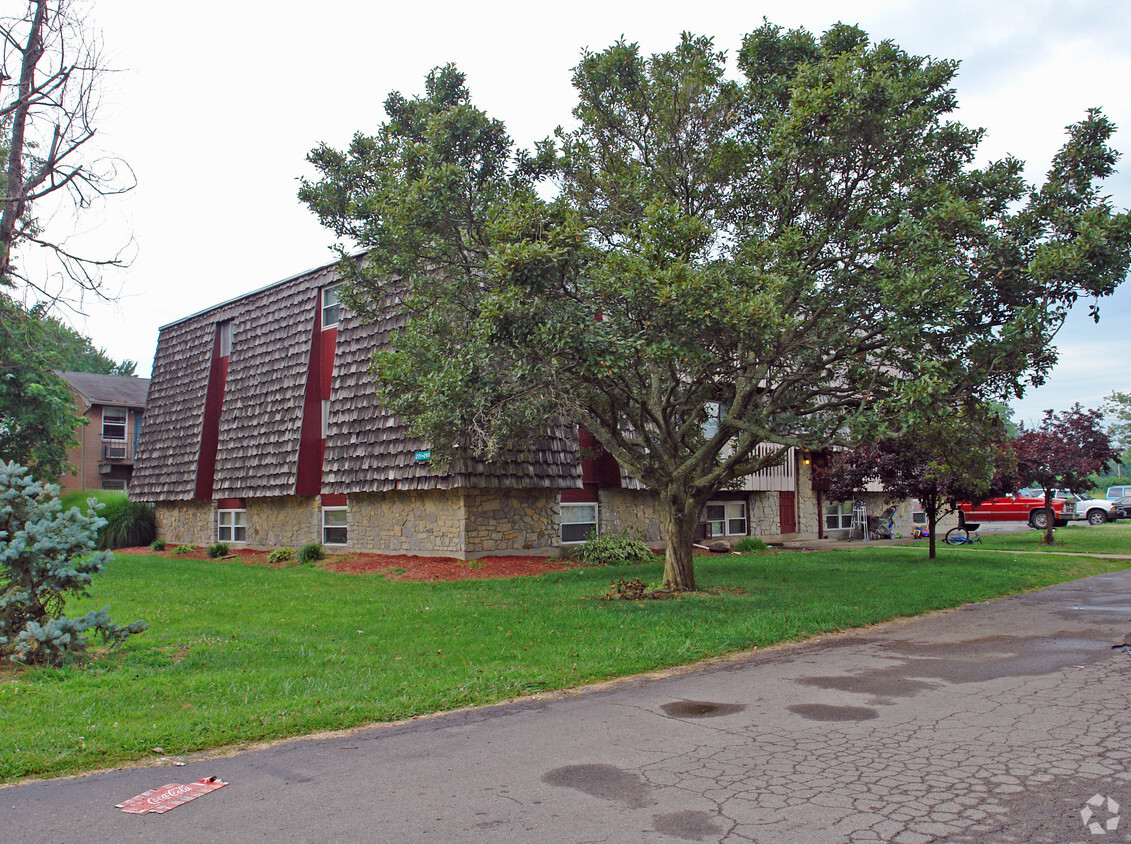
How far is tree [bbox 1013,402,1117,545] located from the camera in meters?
25.9

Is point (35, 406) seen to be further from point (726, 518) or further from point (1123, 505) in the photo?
point (1123, 505)

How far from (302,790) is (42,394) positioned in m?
19.9

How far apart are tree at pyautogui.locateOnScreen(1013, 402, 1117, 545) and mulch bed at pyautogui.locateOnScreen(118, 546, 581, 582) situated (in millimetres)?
16848

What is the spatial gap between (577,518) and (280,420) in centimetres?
872

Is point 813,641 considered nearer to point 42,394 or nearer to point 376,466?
point 376,466

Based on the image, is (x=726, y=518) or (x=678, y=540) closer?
(x=678, y=540)

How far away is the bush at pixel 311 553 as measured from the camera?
65.3 ft

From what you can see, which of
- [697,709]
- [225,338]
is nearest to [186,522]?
[225,338]

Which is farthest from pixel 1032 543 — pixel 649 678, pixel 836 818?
pixel 836 818

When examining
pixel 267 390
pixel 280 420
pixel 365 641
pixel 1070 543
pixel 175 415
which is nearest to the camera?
pixel 365 641

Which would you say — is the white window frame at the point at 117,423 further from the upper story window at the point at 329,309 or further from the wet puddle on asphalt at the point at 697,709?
the wet puddle on asphalt at the point at 697,709

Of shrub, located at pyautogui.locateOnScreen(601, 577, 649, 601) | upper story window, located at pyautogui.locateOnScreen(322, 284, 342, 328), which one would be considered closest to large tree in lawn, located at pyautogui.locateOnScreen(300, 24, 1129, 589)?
shrub, located at pyautogui.locateOnScreen(601, 577, 649, 601)

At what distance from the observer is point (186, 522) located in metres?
25.7

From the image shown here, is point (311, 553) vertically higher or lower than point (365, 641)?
higher
